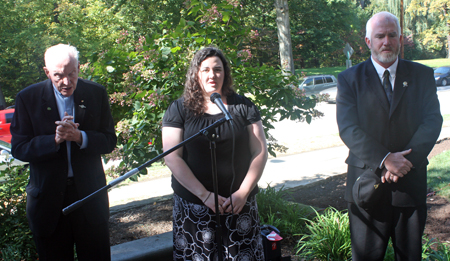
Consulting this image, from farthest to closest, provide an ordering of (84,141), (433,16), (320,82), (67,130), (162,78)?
(433,16) < (320,82) < (162,78) < (84,141) < (67,130)

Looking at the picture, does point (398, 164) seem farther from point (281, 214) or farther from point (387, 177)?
point (281, 214)

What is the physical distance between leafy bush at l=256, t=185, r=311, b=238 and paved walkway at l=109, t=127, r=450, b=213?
3.85ft

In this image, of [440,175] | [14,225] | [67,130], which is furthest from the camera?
[440,175]

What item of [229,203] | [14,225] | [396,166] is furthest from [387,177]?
[14,225]

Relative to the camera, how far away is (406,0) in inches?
1534

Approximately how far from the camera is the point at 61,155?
2.53m

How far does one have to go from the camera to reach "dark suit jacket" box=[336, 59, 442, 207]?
2.56 meters

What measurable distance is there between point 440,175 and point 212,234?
15.9 feet

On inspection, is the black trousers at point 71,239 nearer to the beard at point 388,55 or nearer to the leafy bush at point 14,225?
the leafy bush at point 14,225

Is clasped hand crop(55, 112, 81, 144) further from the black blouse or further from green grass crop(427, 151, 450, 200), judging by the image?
green grass crop(427, 151, 450, 200)

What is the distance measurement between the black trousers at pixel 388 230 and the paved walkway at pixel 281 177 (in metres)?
3.07

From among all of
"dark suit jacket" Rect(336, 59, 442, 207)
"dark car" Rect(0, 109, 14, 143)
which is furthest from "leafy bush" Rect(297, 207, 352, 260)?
"dark car" Rect(0, 109, 14, 143)

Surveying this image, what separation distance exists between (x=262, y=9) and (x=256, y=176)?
32.6 m

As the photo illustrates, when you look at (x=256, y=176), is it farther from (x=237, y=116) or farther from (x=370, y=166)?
(x=370, y=166)
